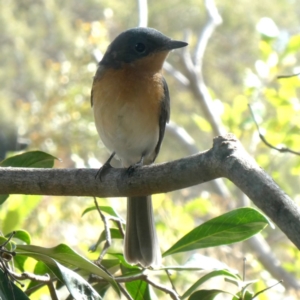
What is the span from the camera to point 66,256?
1.49 metres

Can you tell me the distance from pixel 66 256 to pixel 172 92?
306 inches

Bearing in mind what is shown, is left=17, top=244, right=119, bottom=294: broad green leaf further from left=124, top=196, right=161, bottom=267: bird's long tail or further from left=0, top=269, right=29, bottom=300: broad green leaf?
left=124, top=196, right=161, bottom=267: bird's long tail

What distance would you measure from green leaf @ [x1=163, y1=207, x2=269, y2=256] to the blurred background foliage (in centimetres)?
83

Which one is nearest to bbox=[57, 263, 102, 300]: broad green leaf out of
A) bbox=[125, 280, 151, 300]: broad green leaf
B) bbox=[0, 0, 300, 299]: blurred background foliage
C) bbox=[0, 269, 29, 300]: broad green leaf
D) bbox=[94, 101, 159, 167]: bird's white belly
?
bbox=[0, 269, 29, 300]: broad green leaf

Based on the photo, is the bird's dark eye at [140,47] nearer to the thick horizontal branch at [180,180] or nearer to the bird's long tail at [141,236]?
the bird's long tail at [141,236]

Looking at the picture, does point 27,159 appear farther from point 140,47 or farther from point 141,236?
point 140,47

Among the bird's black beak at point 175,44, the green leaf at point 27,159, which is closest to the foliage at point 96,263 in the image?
the green leaf at point 27,159

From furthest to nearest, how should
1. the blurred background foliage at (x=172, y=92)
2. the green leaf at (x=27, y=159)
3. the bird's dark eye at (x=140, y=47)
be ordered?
the blurred background foliage at (x=172, y=92) → the bird's dark eye at (x=140, y=47) → the green leaf at (x=27, y=159)

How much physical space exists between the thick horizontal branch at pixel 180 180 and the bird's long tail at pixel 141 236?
0.53 meters

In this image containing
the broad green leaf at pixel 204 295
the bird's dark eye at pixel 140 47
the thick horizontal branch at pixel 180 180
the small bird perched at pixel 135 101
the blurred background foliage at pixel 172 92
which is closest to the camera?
the thick horizontal branch at pixel 180 180

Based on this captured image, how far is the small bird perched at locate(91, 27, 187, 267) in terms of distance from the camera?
2652mm

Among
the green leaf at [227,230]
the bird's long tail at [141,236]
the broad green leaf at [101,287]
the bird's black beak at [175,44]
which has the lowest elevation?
the broad green leaf at [101,287]

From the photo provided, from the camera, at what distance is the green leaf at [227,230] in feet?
5.22

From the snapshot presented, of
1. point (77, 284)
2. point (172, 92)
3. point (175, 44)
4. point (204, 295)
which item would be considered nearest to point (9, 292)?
point (77, 284)
